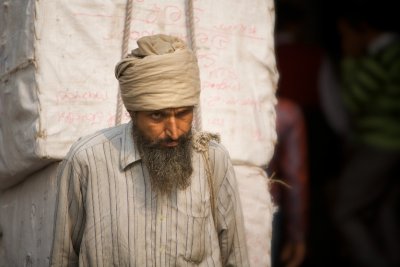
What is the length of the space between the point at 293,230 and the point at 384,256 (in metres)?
2.18

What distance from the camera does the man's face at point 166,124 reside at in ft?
14.1

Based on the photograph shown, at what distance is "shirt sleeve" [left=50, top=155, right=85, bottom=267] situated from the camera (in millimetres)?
4348

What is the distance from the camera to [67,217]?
4375 mm

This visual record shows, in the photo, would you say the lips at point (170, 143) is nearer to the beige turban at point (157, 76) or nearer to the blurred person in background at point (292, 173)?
the beige turban at point (157, 76)

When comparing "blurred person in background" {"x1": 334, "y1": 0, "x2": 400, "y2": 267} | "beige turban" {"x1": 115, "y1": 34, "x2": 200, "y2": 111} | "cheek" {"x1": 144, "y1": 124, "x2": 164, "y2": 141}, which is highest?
"beige turban" {"x1": 115, "y1": 34, "x2": 200, "y2": 111}

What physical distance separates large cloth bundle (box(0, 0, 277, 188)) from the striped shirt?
62cm

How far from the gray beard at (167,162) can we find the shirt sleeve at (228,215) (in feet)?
0.48

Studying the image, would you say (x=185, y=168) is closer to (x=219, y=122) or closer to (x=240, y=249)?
(x=240, y=249)

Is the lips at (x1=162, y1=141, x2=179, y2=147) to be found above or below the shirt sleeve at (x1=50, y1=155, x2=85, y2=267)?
above

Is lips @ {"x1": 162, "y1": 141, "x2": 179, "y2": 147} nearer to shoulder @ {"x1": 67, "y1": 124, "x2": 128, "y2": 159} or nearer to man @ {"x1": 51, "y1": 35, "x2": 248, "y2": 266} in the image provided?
man @ {"x1": 51, "y1": 35, "x2": 248, "y2": 266}

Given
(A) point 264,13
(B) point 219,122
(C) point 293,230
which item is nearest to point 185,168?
(B) point 219,122

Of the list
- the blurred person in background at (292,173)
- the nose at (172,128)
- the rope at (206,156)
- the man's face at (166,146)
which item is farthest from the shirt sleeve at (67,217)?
the blurred person in background at (292,173)

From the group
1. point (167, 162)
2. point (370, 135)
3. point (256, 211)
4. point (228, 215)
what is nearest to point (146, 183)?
point (167, 162)

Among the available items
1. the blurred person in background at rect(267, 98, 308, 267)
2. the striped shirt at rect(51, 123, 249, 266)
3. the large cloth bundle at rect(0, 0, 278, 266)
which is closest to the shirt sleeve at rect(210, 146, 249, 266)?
the striped shirt at rect(51, 123, 249, 266)
